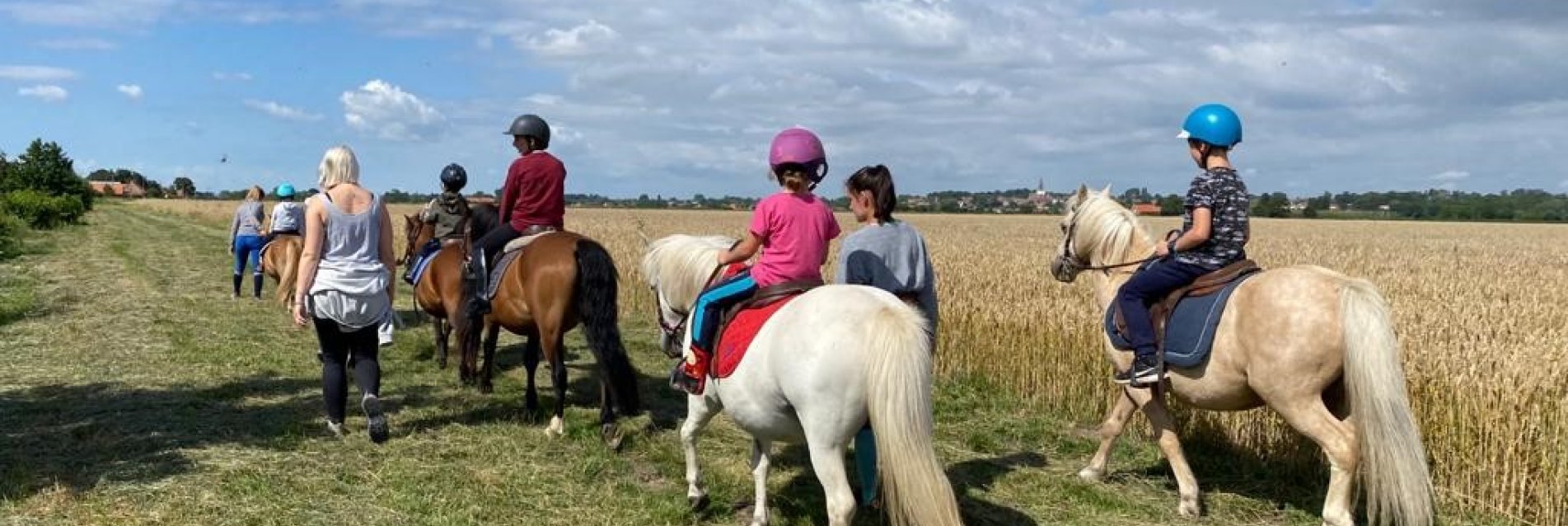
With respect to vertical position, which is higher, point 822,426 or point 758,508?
point 822,426

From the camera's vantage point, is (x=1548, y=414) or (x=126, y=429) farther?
(x=126, y=429)

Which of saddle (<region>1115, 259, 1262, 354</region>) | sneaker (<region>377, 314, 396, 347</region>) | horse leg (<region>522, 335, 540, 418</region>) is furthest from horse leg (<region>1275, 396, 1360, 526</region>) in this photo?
sneaker (<region>377, 314, 396, 347</region>)

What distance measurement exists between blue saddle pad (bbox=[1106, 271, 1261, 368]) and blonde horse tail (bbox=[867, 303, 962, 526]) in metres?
1.96

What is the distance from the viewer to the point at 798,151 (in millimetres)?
5020

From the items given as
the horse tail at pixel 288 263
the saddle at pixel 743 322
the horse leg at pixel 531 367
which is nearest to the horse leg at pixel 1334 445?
the saddle at pixel 743 322

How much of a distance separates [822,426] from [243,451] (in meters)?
4.35

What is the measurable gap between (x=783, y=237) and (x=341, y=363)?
363cm

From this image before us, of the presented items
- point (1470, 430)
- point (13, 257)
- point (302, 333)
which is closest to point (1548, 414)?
point (1470, 430)

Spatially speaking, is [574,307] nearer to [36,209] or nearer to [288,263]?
[288,263]

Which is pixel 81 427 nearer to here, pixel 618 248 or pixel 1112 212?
pixel 1112 212

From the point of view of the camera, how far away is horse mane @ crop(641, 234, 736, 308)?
20.6ft

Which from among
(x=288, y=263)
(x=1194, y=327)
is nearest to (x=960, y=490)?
(x=1194, y=327)

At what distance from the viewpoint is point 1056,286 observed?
13109mm

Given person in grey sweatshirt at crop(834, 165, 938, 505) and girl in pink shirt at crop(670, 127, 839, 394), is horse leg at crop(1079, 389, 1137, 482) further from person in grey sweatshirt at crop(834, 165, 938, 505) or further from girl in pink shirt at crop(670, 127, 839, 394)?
girl in pink shirt at crop(670, 127, 839, 394)
